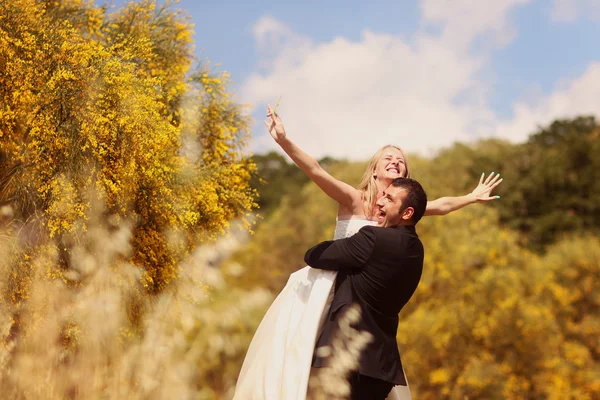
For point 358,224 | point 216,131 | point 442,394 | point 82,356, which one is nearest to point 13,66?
point 216,131

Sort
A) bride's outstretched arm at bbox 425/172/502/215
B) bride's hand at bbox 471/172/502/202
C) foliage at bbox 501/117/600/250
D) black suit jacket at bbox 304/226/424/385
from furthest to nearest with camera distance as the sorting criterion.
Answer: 1. foliage at bbox 501/117/600/250
2. bride's hand at bbox 471/172/502/202
3. bride's outstretched arm at bbox 425/172/502/215
4. black suit jacket at bbox 304/226/424/385

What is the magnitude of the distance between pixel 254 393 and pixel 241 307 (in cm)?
129

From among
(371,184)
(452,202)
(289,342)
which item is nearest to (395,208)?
(371,184)

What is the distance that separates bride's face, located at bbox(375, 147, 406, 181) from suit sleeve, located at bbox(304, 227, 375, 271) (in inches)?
37.0

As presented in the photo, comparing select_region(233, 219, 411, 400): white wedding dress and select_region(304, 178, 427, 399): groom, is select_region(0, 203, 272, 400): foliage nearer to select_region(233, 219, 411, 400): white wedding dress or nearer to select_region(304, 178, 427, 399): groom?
select_region(233, 219, 411, 400): white wedding dress

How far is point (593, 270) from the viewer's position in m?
28.2

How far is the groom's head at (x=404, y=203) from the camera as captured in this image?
428 cm

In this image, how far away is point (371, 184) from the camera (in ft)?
16.7

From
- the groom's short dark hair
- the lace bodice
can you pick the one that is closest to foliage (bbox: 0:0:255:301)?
the lace bodice

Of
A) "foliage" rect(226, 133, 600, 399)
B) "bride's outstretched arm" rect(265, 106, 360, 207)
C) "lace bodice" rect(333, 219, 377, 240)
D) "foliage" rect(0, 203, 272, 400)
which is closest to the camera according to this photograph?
"foliage" rect(0, 203, 272, 400)

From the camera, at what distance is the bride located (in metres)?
4.29

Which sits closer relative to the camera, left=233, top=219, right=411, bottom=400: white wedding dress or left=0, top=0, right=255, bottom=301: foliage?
left=233, top=219, right=411, bottom=400: white wedding dress

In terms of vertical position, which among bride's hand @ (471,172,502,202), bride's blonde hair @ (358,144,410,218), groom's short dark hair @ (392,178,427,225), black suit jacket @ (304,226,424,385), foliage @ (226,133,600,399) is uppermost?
foliage @ (226,133,600,399)

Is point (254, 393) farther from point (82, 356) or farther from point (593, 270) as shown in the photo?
point (593, 270)
